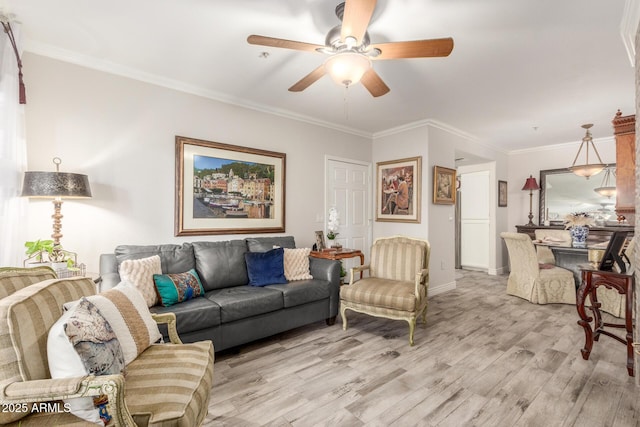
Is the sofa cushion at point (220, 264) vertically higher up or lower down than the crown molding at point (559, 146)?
lower down

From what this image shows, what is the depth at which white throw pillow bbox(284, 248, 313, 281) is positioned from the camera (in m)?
3.33

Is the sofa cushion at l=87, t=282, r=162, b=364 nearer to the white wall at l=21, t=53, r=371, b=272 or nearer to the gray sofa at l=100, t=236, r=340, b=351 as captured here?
the gray sofa at l=100, t=236, r=340, b=351

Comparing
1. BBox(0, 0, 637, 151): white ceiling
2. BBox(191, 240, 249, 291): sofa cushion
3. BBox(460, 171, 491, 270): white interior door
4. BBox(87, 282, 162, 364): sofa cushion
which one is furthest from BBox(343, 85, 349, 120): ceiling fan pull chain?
BBox(460, 171, 491, 270): white interior door

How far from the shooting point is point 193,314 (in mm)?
2348

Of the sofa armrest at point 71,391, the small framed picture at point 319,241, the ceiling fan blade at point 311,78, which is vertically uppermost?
the ceiling fan blade at point 311,78

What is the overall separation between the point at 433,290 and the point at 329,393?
3.01 metres

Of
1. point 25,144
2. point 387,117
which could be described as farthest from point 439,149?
point 25,144

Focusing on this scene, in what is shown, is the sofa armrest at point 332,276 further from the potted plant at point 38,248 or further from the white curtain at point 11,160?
the white curtain at point 11,160

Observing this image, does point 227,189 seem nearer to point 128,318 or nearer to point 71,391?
point 128,318

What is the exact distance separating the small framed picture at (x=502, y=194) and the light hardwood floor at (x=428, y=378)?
3.35 meters

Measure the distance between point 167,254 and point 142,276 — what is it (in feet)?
1.40

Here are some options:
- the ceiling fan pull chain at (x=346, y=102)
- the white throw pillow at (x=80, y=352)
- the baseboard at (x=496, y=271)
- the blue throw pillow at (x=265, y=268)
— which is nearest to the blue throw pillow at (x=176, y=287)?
the blue throw pillow at (x=265, y=268)

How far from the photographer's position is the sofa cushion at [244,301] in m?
2.54

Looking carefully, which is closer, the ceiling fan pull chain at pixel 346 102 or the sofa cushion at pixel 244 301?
the sofa cushion at pixel 244 301
